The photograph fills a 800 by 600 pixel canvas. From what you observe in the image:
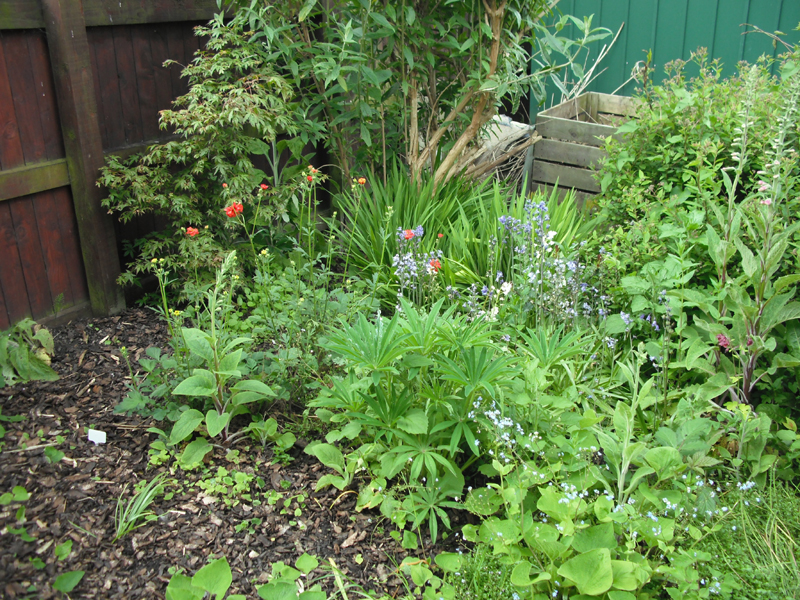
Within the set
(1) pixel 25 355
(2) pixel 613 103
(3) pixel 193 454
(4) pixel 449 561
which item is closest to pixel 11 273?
(1) pixel 25 355

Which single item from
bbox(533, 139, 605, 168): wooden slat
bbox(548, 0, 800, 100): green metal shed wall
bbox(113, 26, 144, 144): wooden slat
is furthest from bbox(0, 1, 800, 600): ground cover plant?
bbox(548, 0, 800, 100): green metal shed wall

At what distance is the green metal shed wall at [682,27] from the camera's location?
5.02 metres

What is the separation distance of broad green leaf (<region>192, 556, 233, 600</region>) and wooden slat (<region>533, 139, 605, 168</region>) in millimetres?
3646

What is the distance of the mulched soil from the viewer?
1.90 meters

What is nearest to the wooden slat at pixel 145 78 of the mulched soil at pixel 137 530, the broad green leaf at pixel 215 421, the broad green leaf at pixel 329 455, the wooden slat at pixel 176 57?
the wooden slat at pixel 176 57

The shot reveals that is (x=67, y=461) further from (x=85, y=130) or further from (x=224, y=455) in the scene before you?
(x=85, y=130)

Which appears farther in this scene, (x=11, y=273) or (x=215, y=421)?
(x=11, y=273)

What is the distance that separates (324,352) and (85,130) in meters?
1.57

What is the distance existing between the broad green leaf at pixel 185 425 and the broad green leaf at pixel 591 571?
1377mm

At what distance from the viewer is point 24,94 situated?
9.43 ft

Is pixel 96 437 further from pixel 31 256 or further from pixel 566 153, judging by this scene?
pixel 566 153

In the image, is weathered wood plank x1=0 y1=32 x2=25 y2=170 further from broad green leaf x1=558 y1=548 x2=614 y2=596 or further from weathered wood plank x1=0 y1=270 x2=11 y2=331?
broad green leaf x1=558 y1=548 x2=614 y2=596

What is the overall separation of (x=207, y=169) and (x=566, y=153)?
2.52 m

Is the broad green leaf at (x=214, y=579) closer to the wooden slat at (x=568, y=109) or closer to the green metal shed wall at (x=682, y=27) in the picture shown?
the wooden slat at (x=568, y=109)
